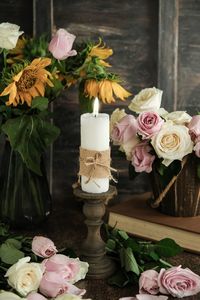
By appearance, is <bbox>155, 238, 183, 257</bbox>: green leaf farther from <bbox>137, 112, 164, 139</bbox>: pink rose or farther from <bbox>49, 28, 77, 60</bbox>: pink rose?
<bbox>49, 28, 77, 60</bbox>: pink rose

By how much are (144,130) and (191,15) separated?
14.8 inches

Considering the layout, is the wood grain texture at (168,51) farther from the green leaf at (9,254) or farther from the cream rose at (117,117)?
the green leaf at (9,254)

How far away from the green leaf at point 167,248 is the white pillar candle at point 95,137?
149 millimetres

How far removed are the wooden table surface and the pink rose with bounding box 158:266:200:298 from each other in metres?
0.01

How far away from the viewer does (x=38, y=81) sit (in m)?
1.15

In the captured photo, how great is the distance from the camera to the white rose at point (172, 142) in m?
1.10

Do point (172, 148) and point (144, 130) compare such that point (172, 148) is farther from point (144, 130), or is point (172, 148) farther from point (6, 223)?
point (6, 223)

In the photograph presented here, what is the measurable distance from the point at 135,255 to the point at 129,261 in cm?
4

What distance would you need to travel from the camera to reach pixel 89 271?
3.31 feet

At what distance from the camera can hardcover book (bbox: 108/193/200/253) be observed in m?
1.12

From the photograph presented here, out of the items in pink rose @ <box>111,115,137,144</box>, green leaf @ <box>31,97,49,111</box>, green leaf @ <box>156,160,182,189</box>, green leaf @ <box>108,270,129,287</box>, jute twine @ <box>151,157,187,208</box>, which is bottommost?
green leaf @ <box>108,270,129,287</box>

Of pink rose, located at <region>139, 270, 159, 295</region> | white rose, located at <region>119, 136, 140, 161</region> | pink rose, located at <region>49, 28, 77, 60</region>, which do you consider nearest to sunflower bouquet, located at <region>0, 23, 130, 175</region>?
pink rose, located at <region>49, 28, 77, 60</region>

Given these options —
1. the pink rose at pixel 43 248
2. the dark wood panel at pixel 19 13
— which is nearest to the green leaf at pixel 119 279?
the pink rose at pixel 43 248

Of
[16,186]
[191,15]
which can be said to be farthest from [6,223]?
[191,15]
